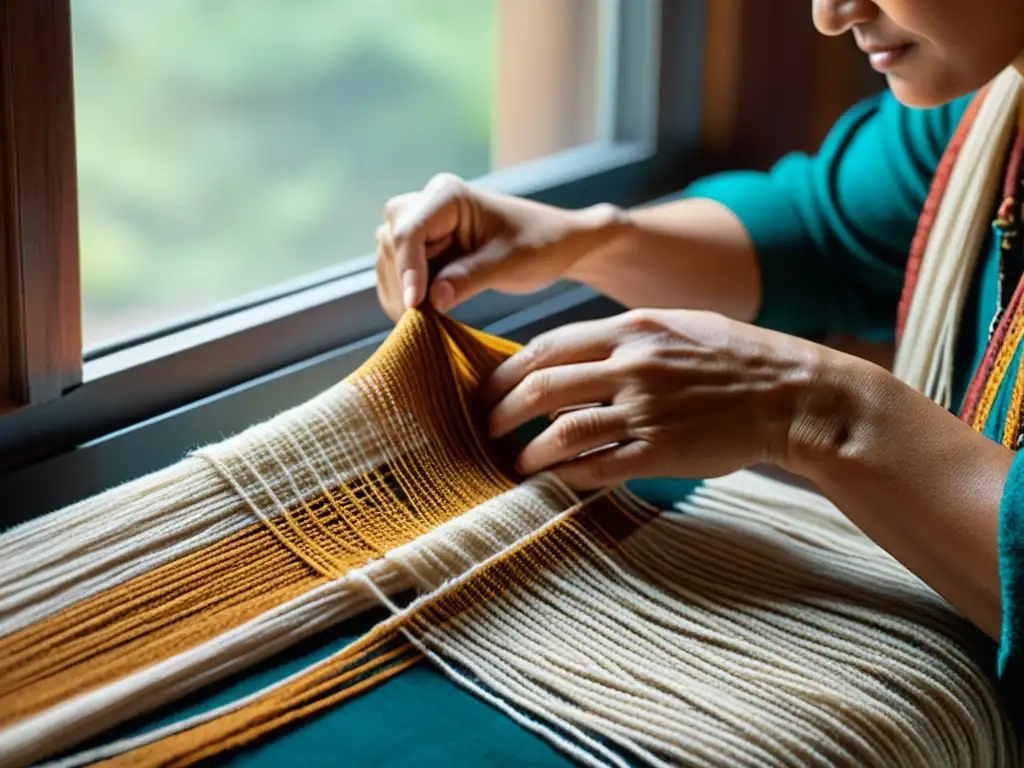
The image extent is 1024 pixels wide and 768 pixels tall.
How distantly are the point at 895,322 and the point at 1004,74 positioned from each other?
11.3 inches

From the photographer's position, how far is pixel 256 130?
4.39 feet

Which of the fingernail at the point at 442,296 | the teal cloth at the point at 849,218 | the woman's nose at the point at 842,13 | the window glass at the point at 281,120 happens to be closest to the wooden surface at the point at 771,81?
the window glass at the point at 281,120

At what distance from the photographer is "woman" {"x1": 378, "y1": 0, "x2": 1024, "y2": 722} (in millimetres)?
759

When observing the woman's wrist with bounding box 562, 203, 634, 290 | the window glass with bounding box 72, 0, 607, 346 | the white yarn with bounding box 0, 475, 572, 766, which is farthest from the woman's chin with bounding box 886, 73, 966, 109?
the window glass with bounding box 72, 0, 607, 346

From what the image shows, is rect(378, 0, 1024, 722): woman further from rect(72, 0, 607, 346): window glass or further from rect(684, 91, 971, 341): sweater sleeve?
rect(72, 0, 607, 346): window glass

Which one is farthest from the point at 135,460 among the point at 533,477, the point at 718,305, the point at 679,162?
the point at 679,162

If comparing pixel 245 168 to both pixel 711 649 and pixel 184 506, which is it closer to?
pixel 184 506

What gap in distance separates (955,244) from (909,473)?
336 millimetres

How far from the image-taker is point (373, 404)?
794 millimetres

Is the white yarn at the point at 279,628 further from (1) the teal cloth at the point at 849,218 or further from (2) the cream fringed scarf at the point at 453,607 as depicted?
(1) the teal cloth at the point at 849,218

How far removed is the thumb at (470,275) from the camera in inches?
35.2

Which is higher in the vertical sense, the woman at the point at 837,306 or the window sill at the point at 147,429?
Answer: the woman at the point at 837,306

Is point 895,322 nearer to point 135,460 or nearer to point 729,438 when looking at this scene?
point 729,438

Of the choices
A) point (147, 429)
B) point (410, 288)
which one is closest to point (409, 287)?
point (410, 288)
